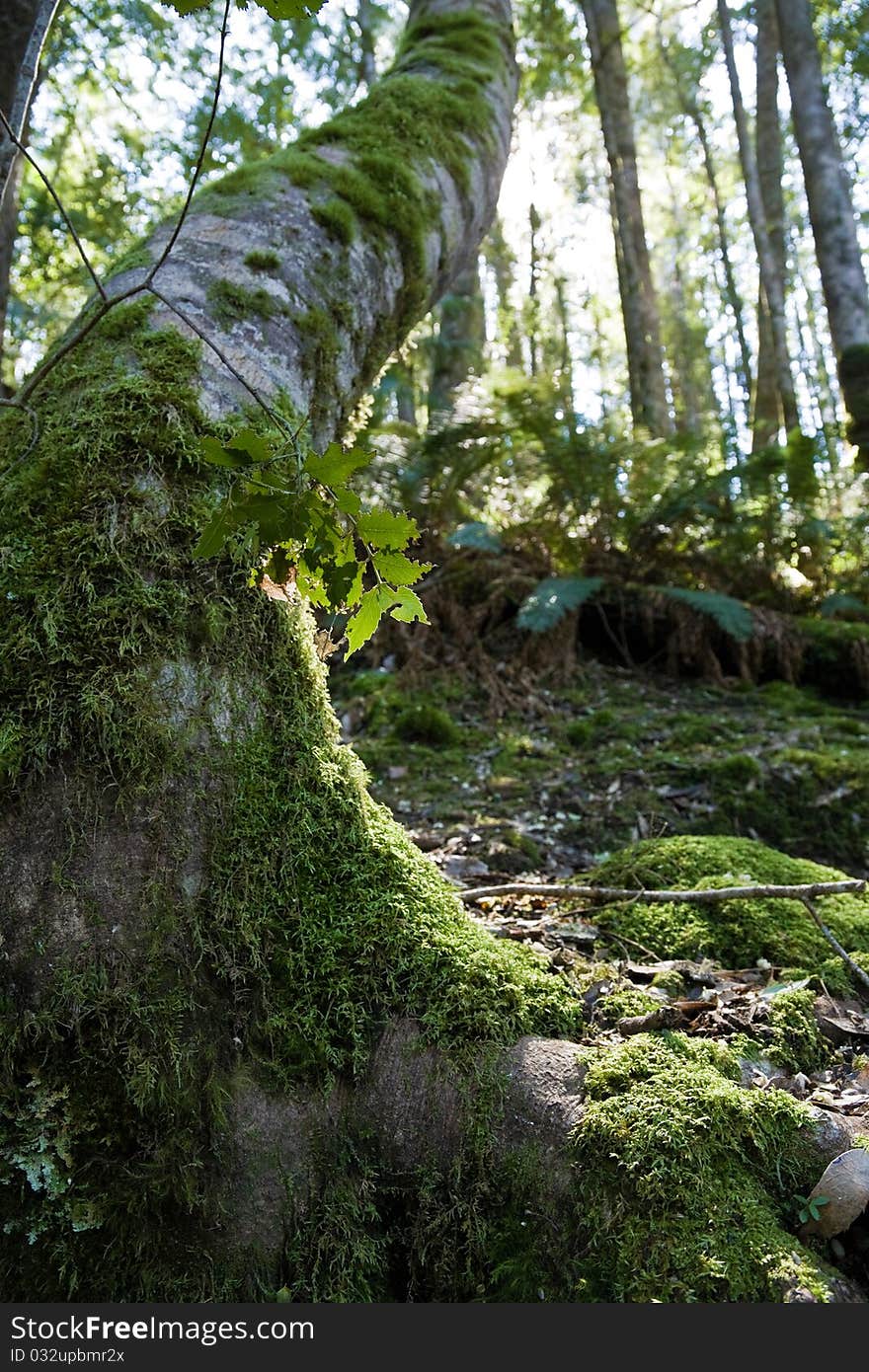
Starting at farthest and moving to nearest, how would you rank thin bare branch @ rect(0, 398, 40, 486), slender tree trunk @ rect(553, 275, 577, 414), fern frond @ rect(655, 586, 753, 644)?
slender tree trunk @ rect(553, 275, 577, 414)
fern frond @ rect(655, 586, 753, 644)
thin bare branch @ rect(0, 398, 40, 486)

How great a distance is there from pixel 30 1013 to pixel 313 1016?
511 millimetres

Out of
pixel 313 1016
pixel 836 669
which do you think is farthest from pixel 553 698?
pixel 313 1016

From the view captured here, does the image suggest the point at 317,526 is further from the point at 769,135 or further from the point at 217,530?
the point at 769,135

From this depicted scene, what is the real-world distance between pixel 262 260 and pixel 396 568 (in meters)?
1.31

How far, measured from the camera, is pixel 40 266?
9688mm

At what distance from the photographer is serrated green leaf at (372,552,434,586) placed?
1.45 metres

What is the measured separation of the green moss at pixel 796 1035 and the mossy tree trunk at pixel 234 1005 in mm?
237

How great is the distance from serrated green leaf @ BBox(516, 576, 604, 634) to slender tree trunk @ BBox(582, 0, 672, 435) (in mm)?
4388

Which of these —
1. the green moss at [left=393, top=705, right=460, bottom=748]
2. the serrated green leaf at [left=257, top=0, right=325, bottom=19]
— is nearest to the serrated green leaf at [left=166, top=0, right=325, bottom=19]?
the serrated green leaf at [left=257, top=0, right=325, bottom=19]

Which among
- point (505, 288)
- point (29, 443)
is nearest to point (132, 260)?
point (29, 443)

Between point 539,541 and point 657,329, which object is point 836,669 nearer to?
point 539,541

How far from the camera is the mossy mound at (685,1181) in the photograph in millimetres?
1338

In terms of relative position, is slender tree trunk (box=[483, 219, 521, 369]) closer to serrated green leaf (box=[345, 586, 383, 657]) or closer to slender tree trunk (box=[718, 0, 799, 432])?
slender tree trunk (box=[718, 0, 799, 432])

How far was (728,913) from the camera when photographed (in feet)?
8.12
